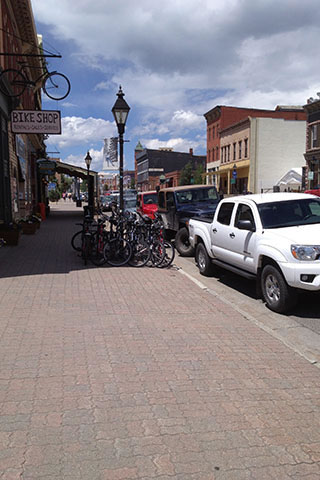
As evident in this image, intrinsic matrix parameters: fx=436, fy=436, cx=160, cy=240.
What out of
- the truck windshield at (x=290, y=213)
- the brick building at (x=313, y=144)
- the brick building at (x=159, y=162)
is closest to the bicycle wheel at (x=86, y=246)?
the truck windshield at (x=290, y=213)

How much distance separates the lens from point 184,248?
12.4 m

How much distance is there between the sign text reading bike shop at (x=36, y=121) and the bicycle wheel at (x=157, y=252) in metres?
5.58

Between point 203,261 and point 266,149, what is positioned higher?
point 266,149

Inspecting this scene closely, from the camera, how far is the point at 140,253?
1041 centimetres

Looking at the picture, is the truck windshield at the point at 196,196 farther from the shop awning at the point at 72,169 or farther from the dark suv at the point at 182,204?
the shop awning at the point at 72,169

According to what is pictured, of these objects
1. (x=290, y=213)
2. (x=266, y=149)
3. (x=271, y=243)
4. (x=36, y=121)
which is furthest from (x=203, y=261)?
(x=266, y=149)

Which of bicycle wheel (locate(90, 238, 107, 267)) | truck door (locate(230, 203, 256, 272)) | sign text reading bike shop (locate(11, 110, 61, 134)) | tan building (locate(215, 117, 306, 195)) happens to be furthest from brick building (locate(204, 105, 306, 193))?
truck door (locate(230, 203, 256, 272))

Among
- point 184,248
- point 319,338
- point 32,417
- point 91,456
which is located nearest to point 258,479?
point 91,456

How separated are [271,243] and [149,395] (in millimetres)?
3557

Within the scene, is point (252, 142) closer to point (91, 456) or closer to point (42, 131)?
point (42, 131)

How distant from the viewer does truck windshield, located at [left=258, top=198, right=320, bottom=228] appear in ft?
23.6

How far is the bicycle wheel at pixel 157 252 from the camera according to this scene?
405 inches

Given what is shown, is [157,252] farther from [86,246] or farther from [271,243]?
[271,243]

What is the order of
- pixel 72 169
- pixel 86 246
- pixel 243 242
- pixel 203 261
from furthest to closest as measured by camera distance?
1. pixel 72 169
2. pixel 86 246
3. pixel 203 261
4. pixel 243 242
